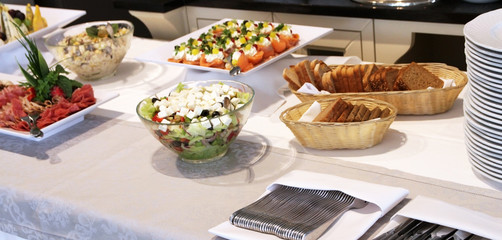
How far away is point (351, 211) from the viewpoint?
1.02 metres

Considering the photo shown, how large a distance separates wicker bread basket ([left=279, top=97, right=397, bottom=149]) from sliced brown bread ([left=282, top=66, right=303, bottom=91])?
0.19 m

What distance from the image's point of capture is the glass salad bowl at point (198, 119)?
3.99ft

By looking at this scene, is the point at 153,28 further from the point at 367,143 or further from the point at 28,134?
the point at 367,143

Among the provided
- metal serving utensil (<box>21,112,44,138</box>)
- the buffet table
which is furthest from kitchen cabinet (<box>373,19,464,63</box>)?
metal serving utensil (<box>21,112,44,138</box>)

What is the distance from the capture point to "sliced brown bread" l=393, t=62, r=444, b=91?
135 cm

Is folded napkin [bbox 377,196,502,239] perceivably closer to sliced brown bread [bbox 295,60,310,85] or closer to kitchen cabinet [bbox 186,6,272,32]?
sliced brown bread [bbox 295,60,310,85]

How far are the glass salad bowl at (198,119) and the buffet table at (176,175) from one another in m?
0.04

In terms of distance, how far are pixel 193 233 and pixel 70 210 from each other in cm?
29

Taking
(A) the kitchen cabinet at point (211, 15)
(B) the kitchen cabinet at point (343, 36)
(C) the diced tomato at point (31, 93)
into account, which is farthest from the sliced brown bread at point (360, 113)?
(A) the kitchen cabinet at point (211, 15)

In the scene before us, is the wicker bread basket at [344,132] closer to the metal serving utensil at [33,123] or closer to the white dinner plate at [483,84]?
the white dinner plate at [483,84]

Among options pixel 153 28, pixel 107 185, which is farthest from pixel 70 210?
pixel 153 28

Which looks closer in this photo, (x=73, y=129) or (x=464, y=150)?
(x=464, y=150)

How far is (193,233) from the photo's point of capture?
1.05 metres

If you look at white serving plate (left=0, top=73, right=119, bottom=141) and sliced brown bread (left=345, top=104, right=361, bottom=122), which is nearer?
sliced brown bread (left=345, top=104, right=361, bottom=122)
